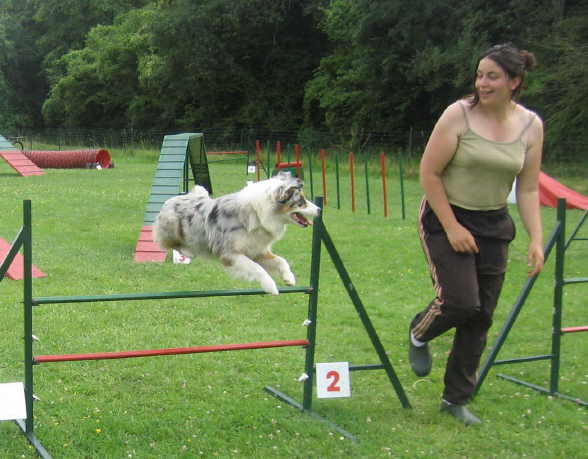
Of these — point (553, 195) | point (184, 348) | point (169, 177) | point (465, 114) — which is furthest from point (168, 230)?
point (553, 195)

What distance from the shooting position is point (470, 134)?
12.3 ft

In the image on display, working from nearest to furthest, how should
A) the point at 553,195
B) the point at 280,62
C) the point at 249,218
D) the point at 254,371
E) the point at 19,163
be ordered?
the point at 249,218, the point at 254,371, the point at 553,195, the point at 19,163, the point at 280,62

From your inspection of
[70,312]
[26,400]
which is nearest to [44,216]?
[70,312]

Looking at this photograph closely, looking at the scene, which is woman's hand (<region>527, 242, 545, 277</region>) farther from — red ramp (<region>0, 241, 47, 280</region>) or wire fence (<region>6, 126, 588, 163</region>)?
wire fence (<region>6, 126, 588, 163</region>)

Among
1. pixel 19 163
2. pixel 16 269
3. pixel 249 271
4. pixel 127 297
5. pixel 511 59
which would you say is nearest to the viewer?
pixel 511 59

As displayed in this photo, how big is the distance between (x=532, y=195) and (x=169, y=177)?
726 cm

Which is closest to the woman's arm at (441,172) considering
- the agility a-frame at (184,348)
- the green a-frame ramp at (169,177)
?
the agility a-frame at (184,348)

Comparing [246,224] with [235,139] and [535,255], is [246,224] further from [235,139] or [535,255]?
[235,139]

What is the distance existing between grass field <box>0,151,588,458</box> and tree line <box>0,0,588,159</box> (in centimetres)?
1538

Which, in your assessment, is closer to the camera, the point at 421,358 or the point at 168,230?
the point at 421,358

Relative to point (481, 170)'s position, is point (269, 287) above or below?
below

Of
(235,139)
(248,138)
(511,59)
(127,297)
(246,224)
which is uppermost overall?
(511,59)

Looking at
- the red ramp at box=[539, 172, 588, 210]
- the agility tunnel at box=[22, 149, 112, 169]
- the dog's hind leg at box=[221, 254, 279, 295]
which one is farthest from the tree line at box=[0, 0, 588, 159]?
the dog's hind leg at box=[221, 254, 279, 295]

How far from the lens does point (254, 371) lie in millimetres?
5293
